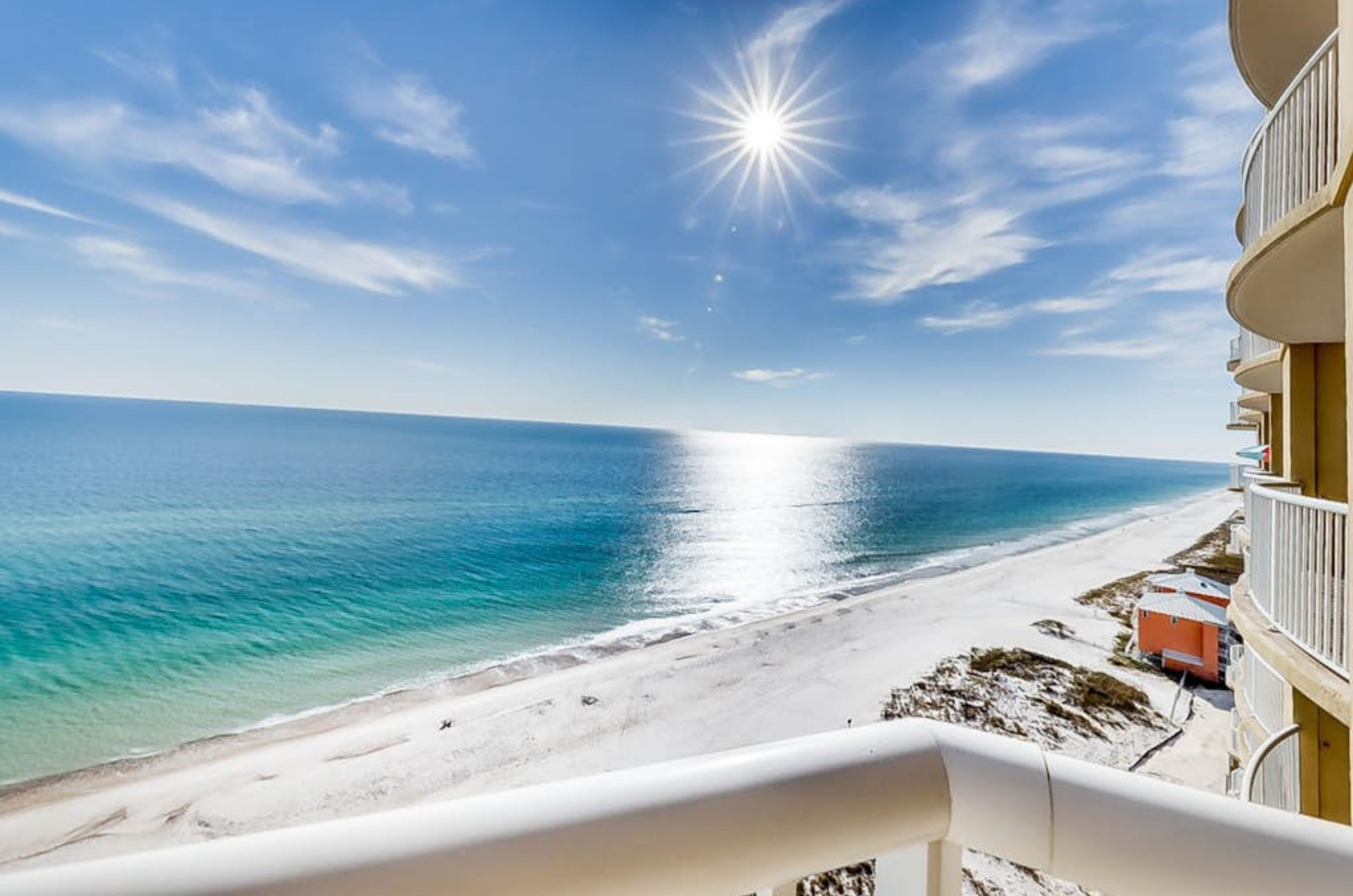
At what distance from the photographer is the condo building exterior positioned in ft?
11.7

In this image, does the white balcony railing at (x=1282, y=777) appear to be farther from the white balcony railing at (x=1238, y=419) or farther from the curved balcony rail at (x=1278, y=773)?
the white balcony railing at (x=1238, y=419)

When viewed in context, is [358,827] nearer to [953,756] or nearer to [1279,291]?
[953,756]

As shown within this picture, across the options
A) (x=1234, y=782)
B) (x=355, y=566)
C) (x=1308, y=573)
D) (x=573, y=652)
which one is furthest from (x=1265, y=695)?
(x=355, y=566)

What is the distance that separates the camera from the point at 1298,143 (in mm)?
3857

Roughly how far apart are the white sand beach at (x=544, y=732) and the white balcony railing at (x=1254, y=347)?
310 inches

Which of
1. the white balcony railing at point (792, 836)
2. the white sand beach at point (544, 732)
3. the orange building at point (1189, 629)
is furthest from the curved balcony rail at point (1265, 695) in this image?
the orange building at point (1189, 629)

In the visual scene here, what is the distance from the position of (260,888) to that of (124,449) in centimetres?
10964

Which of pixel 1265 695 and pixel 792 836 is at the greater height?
pixel 792 836

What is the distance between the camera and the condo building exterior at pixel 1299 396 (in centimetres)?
357

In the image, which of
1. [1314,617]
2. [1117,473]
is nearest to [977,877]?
[1314,617]

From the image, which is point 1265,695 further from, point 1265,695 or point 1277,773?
point 1277,773

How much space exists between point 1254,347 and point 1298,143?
5.98m

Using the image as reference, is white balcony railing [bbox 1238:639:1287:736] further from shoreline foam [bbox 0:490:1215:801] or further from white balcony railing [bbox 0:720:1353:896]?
shoreline foam [bbox 0:490:1215:801]

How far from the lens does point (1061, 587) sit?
26.2m
